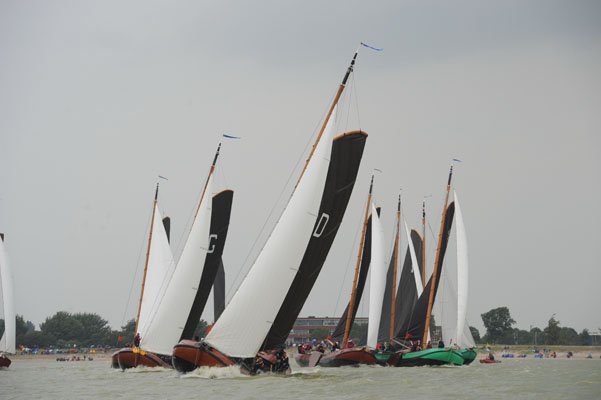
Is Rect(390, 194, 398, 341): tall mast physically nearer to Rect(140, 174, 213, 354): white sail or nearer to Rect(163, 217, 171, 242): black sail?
Rect(163, 217, 171, 242): black sail

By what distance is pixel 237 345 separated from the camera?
4066 cm

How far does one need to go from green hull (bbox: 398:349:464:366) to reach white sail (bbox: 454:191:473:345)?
4334 millimetres

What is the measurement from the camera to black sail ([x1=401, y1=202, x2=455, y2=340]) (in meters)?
62.7

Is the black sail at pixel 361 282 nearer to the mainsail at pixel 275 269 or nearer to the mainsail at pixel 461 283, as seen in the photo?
the mainsail at pixel 461 283

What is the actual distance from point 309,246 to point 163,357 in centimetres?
1431

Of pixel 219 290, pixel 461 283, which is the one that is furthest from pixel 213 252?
pixel 461 283

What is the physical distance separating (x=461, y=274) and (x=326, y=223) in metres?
25.8

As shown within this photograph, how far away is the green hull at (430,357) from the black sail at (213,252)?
47.7 feet

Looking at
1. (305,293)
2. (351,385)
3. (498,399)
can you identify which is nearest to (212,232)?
(305,293)

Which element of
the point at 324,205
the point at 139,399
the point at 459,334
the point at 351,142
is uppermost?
the point at 351,142

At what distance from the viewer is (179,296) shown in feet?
162

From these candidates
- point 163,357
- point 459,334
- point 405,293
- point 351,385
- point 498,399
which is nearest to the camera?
point 498,399

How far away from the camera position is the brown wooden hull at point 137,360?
165 feet

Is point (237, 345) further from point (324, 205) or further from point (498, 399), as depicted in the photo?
point (498, 399)
